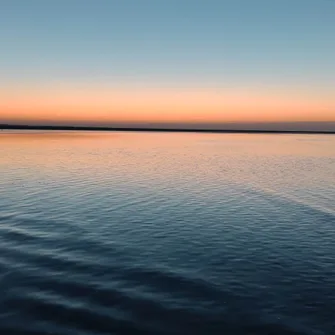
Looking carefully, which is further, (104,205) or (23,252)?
(104,205)

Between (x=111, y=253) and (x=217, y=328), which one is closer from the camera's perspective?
(x=217, y=328)

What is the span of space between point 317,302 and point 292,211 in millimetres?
17538

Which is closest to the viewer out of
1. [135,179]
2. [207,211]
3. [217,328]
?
[217,328]

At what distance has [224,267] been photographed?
18578 mm

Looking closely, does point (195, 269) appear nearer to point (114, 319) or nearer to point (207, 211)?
point (114, 319)

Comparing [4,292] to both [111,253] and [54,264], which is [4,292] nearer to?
[54,264]

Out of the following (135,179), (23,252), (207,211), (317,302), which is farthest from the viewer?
(135,179)

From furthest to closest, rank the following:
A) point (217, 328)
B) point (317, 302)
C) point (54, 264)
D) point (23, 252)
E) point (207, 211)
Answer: point (207, 211), point (23, 252), point (54, 264), point (317, 302), point (217, 328)

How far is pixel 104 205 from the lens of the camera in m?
32.8

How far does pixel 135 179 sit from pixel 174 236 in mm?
26827

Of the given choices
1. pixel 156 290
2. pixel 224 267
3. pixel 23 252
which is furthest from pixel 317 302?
pixel 23 252

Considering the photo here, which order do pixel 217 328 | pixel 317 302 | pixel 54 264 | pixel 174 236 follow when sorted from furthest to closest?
pixel 174 236 → pixel 54 264 → pixel 317 302 → pixel 217 328

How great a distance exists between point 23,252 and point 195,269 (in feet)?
30.7

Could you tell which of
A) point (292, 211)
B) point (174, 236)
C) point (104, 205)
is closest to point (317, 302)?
point (174, 236)
